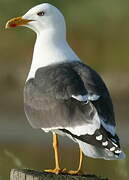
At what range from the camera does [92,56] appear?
65.8ft

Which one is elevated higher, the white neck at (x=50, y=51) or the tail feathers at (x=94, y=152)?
the white neck at (x=50, y=51)

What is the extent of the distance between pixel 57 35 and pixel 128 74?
10807mm

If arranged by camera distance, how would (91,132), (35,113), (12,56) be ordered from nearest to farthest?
(91,132), (35,113), (12,56)

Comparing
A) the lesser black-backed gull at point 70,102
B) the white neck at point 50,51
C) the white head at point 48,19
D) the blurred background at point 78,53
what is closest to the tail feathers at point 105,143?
the lesser black-backed gull at point 70,102

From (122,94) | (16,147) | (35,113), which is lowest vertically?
(122,94)

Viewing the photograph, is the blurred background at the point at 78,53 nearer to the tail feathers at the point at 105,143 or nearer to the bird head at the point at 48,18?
the bird head at the point at 48,18

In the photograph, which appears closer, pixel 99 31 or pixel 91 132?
pixel 91 132

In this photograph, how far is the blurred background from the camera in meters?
15.6

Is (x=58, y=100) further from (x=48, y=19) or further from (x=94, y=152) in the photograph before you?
(x=48, y=19)

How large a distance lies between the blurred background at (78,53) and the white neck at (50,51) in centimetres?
563

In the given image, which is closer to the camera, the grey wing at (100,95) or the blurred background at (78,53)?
the grey wing at (100,95)

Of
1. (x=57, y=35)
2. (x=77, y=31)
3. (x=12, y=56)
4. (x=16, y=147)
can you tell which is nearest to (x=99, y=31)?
(x=77, y=31)

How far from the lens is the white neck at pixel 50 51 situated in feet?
26.0

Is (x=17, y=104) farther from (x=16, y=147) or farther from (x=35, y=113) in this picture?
(x=35, y=113)
